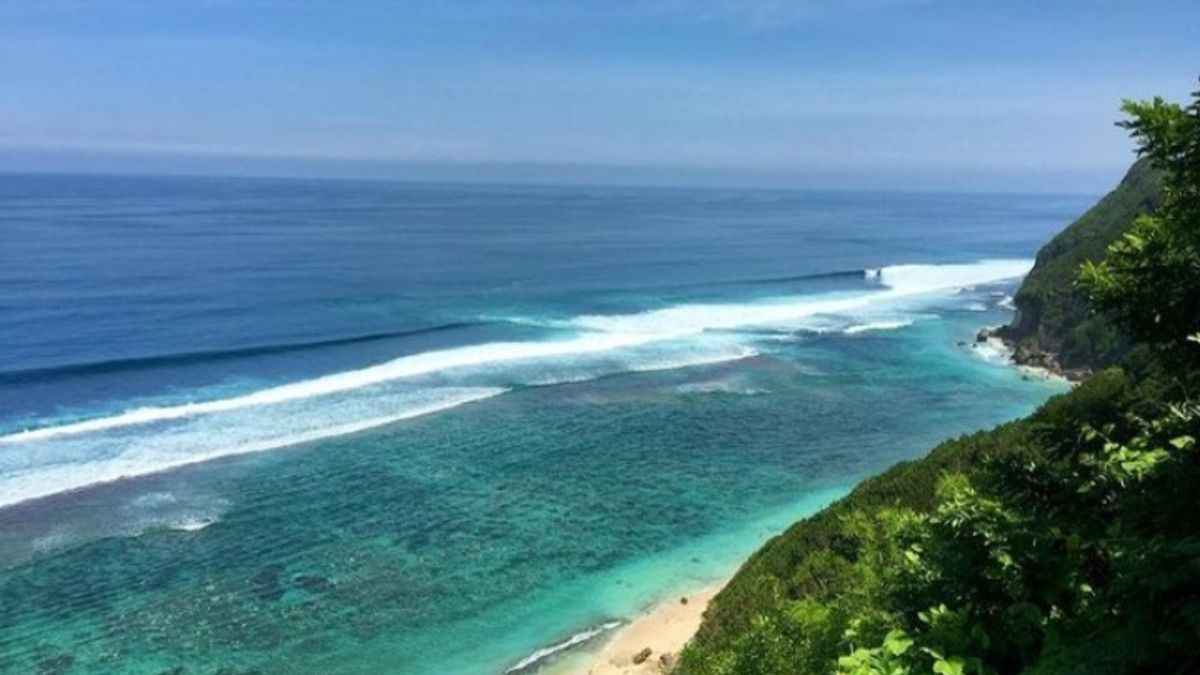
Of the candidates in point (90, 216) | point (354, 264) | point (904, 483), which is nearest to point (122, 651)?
point (904, 483)

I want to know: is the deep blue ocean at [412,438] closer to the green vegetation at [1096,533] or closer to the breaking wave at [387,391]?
the breaking wave at [387,391]

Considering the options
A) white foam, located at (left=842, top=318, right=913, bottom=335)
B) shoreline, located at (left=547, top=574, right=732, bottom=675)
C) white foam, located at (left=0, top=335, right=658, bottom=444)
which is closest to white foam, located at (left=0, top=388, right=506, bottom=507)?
white foam, located at (left=0, top=335, right=658, bottom=444)

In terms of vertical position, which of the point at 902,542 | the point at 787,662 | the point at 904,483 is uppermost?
the point at 902,542

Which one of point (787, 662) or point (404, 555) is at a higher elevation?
point (787, 662)

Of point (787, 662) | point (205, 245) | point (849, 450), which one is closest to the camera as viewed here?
point (787, 662)

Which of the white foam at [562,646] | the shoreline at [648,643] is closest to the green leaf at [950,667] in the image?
the shoreline at [648,643]

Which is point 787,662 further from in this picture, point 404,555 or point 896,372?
point 896,372

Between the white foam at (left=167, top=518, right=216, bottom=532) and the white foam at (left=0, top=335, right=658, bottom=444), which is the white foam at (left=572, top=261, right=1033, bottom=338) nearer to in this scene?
the white foam at (left=0, top=335, right=658, bottom=444)
